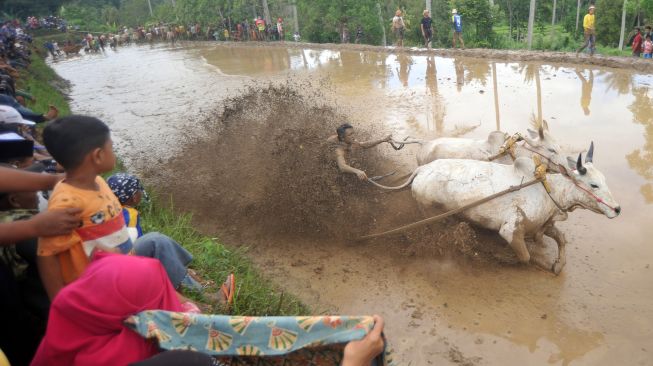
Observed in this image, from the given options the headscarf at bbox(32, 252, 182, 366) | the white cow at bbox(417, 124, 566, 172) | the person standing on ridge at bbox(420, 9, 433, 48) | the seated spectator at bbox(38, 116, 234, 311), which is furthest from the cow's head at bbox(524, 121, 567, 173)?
the person standing on ridge at bbox(420, 9, 433, 48)

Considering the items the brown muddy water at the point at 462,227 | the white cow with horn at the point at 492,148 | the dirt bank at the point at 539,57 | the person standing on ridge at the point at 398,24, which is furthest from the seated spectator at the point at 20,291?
the person standing on ridge at the point at 398,24

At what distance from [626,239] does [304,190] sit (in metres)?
4.13

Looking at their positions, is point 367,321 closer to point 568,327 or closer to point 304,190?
point 568,327

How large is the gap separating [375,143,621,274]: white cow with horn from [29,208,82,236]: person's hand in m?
3.93

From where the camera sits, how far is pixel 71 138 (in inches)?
93.5

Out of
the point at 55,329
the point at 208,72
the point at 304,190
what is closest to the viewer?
the point at 55,329

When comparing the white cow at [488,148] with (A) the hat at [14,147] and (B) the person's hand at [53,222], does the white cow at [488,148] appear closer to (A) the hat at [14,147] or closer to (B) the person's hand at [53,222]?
(B) the person's hand at [53,222]

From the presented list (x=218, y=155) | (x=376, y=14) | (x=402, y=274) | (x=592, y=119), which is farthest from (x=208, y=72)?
(x=402, y=274)

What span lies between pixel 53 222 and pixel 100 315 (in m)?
0.88

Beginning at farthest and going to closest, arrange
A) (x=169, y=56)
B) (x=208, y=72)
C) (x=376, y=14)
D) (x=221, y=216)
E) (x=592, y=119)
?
(x=169, y=56)
(x=376, y=14)
(x=208, y=72)
(x=592, y=119)
(x=221, y=216)

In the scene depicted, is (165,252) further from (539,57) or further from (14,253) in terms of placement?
(539,57)

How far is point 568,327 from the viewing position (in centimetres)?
416

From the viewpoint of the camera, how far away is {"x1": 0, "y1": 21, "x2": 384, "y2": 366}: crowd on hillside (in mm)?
1737

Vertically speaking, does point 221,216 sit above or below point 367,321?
below
